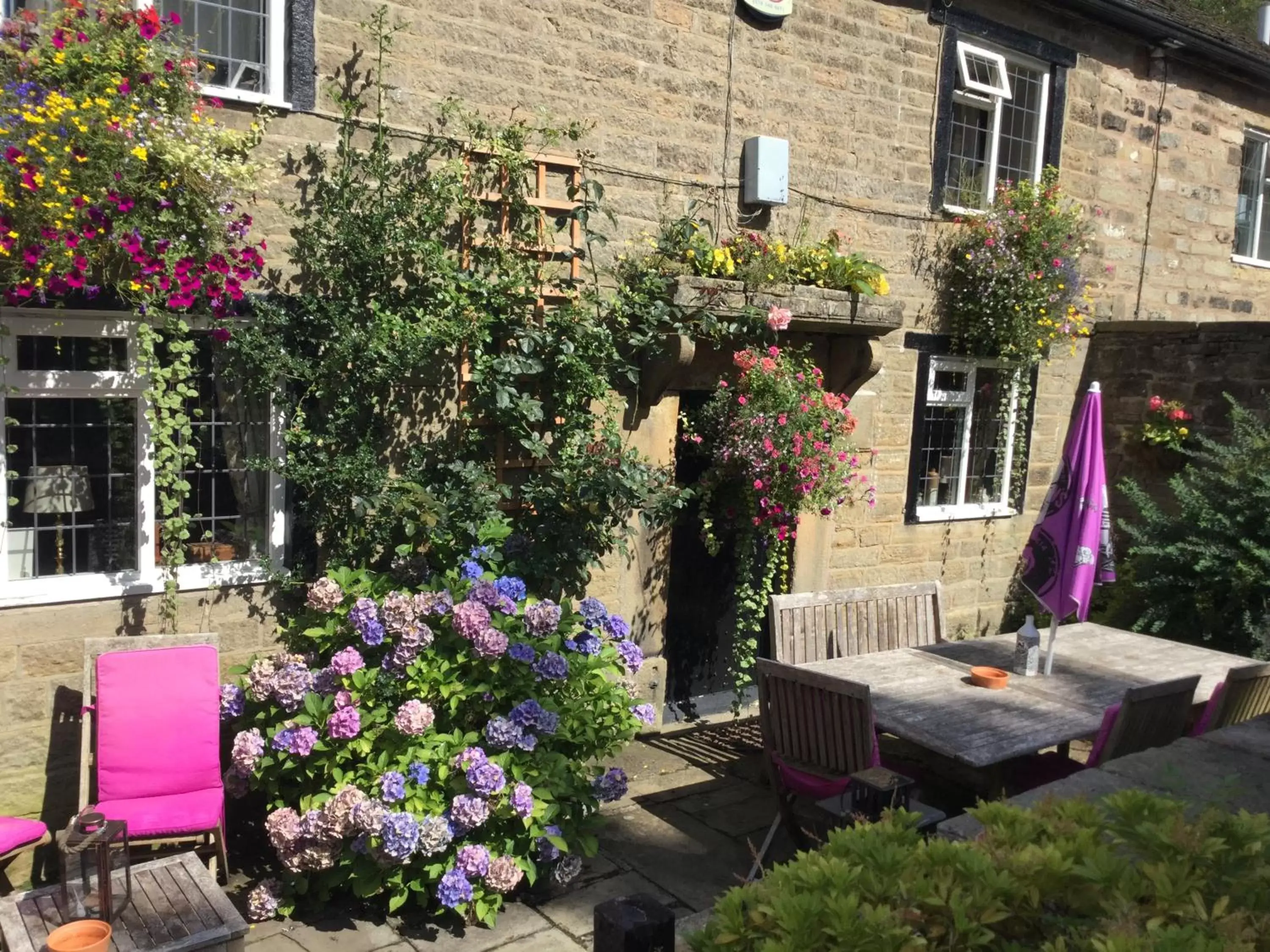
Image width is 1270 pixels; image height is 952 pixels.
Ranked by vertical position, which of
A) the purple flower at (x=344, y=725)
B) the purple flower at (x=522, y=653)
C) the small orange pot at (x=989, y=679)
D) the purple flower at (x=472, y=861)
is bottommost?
the purple flower at (x=472, y=861)

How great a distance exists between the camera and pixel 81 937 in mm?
3213

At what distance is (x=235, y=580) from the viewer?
4973 mm

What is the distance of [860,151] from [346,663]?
507 cm

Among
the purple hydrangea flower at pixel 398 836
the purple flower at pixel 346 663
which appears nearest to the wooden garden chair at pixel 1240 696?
the purple hydrangea flower at pixel 398 836

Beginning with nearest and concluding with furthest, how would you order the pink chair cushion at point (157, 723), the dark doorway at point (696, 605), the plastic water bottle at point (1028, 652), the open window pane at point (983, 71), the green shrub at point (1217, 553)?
the pink chair cushion at point (157, 723) → the plastic water bottle at point (1028, 652) → the dark doorway at point (696, 605) → the green shrub at point (1217, 553) → the open window pane at point (983, 71)

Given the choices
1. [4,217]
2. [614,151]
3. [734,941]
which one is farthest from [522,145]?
[734,941]

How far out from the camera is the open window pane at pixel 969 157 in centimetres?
789

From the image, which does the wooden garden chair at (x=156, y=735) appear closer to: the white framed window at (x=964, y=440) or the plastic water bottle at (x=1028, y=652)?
the plastic water bottle at (x=1028, y=652)

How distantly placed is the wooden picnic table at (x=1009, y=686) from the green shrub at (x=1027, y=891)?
7.21 feet

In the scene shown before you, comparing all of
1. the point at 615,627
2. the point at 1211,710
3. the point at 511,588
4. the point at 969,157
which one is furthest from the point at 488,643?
the point at 969,157

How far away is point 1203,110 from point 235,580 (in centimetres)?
936

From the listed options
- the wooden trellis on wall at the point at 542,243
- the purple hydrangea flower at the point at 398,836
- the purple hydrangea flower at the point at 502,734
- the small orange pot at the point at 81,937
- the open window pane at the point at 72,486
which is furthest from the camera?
the wooden trellis on wall at the point at 542,243

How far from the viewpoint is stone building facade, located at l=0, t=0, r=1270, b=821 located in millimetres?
4973

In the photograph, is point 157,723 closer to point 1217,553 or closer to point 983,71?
point 1217,553
